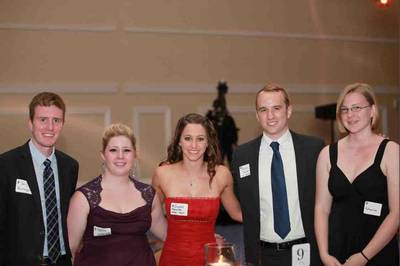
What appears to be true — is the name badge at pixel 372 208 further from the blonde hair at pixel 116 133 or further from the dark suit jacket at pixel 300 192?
the blonde hair at pixel 116 133

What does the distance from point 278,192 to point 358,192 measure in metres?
0.44

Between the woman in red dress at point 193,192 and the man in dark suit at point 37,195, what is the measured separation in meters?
0.58

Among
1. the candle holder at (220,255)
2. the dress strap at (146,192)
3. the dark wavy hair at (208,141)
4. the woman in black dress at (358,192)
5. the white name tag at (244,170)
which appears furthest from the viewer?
the dark wavy hair at (208,141)

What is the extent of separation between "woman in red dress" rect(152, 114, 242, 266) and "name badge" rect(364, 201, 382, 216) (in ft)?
2.70

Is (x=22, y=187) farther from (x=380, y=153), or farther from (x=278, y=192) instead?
(x=380, y=153)

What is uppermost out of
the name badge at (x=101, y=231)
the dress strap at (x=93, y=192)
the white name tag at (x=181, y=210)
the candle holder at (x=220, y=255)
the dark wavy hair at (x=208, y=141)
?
the dark wavy hair at (x=208, y=141)

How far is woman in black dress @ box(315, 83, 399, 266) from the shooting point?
8.31 ft

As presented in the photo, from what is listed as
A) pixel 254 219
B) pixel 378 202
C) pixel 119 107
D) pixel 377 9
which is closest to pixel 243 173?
pixel 254 219

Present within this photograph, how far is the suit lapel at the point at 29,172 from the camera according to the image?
264 centimetres

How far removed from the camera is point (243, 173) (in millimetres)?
2947

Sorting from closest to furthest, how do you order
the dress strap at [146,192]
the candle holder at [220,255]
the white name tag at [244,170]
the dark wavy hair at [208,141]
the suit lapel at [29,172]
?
the candle holder at [220,255] → the suit lapel at [29,172] → the dress strap at [146,192] → the white name tag at [244,170] → the dark wavy hair at [208,141]

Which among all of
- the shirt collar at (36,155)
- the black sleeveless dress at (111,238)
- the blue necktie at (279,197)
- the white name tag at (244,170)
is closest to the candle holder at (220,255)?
the black sleeveless dress at (111,238)

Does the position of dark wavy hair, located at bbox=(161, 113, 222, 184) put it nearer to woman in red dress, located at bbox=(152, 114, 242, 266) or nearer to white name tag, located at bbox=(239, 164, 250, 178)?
woman in red dress, located at bbox=(152, 114, 242, 266)

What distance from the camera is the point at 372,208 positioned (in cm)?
255
